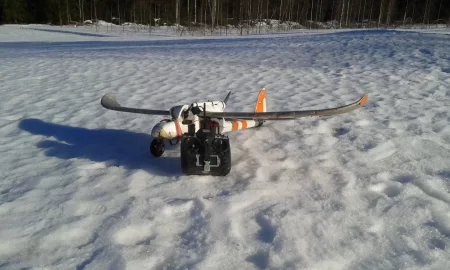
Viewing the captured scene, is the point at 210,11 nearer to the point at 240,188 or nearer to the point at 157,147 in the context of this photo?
the point at 157,147

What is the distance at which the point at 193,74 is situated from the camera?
27.8 ft

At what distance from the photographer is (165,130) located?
3.30m

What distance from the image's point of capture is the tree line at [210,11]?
34.9 m

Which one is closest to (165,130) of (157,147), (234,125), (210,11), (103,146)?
(157,147)

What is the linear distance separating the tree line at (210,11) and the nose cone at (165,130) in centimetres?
3194

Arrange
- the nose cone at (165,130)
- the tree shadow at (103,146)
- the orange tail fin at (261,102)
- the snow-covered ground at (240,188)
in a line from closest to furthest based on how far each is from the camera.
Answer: the snow-covered ground at (240,188), the nose cone at (165,130), the tree shadow at (103,146), the orange tail fin at (261,102)

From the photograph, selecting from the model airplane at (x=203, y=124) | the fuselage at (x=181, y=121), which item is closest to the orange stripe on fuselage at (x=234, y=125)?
the model airplane at (x=203, y=124)

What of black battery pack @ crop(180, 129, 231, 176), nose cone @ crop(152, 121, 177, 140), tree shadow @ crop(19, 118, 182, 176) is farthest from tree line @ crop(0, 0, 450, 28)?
black battery pack @ crop(180, 129, 231, 176)

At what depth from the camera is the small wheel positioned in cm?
354

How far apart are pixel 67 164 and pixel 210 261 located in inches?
89.0

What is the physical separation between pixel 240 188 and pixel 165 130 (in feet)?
3.30

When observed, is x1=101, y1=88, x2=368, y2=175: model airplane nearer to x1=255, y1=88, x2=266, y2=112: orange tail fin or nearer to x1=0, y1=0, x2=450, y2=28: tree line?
x1=255, y1=88, x2=266, y2=112: orange tail fin

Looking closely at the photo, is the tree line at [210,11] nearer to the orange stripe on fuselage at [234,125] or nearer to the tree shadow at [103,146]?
the tree shadow at [103,146]

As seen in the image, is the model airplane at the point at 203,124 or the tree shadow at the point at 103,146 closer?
the model airplane at the point at 203,124
